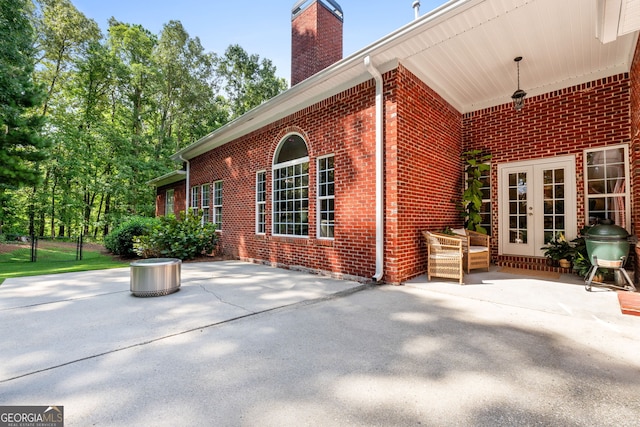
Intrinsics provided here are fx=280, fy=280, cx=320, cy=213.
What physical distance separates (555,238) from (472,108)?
3.39 m

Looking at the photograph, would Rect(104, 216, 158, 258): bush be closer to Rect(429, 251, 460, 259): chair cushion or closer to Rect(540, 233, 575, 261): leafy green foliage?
Rect(429, 251, 460, 259): chair cushion

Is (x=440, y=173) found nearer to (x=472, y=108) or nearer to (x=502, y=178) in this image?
(x=502, y=178)

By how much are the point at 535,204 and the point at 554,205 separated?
31 centimetres

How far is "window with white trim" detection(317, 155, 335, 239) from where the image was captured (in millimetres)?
5832

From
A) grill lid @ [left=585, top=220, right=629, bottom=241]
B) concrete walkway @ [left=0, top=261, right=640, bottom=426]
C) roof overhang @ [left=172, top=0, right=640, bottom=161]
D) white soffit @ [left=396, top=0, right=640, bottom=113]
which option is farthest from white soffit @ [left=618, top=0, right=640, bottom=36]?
concrete walkway @ [left=0, top=261, right=640, bottom=426]

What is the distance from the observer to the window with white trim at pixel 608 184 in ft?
16.4

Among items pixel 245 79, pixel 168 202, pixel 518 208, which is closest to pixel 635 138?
pixel 518 208

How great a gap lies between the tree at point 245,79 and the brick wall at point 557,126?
625 inches

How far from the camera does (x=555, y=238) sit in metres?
5.66

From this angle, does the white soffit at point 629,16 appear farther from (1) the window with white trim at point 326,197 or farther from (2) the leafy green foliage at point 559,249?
(1) the window with white trim at point 326,197

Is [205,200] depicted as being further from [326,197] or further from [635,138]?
[635,138]

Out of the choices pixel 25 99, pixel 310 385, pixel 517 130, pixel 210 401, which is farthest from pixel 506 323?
pixel 25 99

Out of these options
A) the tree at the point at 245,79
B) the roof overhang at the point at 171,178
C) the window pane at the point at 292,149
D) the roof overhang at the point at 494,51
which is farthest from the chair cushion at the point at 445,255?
the tree at the point at 245,79

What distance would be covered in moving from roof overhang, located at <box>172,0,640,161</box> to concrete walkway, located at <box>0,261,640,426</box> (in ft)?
11.4
